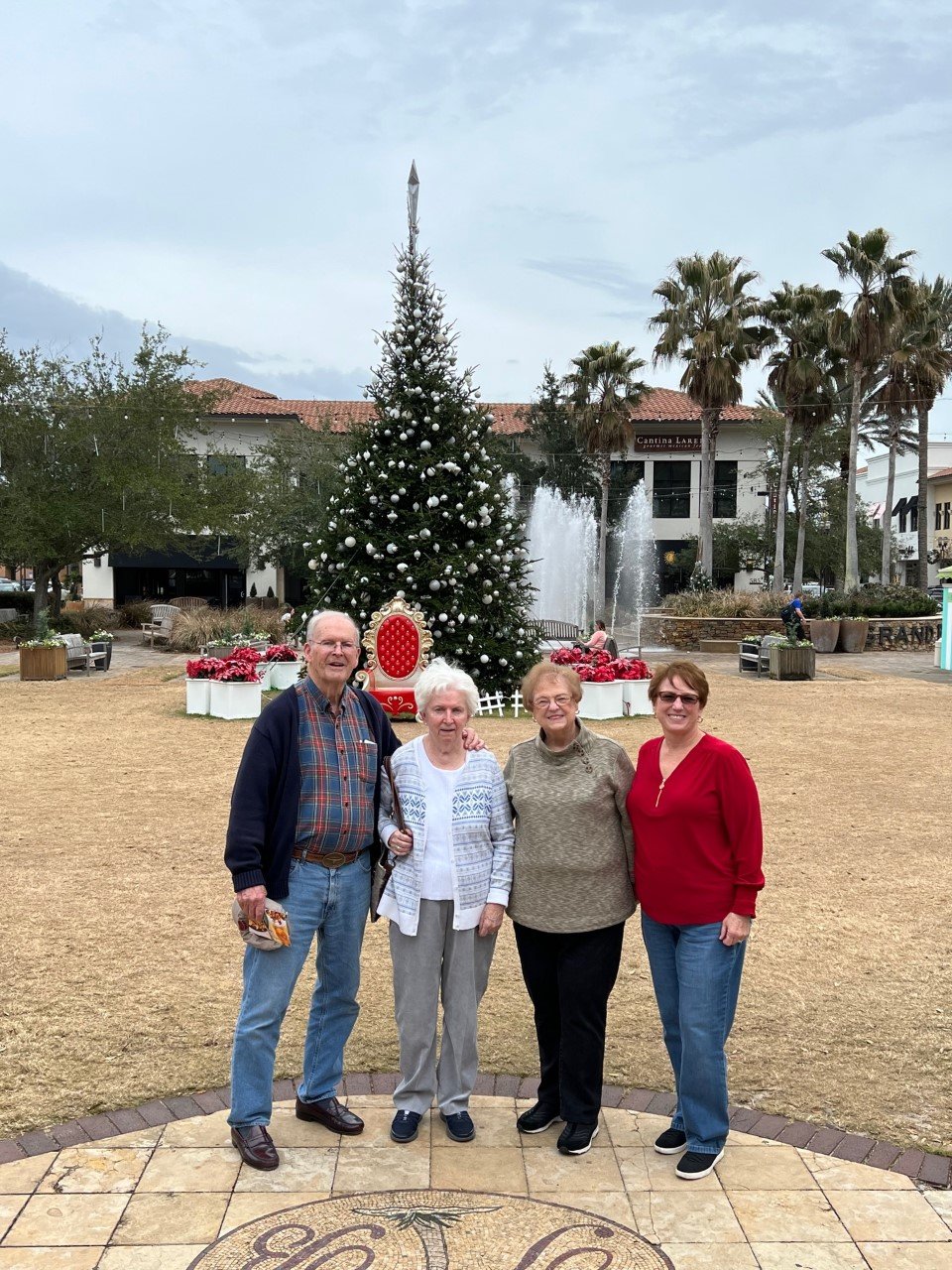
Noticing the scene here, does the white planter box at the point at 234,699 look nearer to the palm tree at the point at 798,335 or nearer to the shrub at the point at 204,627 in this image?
the shrub at the point at 204,627

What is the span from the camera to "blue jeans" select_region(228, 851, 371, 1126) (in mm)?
3569

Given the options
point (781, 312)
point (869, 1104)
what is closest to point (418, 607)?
point (869, 1104)

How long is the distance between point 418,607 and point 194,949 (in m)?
9.14

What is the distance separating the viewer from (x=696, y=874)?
346 cm

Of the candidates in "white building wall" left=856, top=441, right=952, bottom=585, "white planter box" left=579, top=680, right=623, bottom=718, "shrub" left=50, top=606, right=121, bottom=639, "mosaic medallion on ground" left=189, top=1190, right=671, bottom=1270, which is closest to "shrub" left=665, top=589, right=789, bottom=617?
"shrub" left=50, top=606, right=121, bottom=639

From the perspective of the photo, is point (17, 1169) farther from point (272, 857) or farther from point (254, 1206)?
point (272, 857)

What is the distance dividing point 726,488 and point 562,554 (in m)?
13.8

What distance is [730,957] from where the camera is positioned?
3518mm

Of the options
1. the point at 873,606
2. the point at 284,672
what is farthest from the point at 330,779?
the point at 873,606

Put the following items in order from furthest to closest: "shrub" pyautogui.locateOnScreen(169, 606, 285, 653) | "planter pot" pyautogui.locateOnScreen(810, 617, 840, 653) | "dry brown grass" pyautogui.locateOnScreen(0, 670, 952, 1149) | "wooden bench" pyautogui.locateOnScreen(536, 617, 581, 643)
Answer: "planter pot" pyautogui.locateOnScreen(810, 617, 840, 653)
"wooden bench" pyautogui.locateOnScreen(536, 617, 581, 643)
"shrub" pyautogui.locateOnScreen(169, 606, 285, 653)
"dry brown grass" pyautogui.locateOnScreen(0, 670, 952, 1149)

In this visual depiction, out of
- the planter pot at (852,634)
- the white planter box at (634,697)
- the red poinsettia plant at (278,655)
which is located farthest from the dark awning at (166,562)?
the white planter box at (634,697)

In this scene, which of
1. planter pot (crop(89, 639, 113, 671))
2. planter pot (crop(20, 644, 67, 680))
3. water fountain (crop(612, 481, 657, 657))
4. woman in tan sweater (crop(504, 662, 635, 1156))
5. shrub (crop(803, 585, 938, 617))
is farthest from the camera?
water fountain (crop(612, 481, 657, 657))

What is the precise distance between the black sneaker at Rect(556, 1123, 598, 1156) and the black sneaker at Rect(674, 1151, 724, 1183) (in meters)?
0.29

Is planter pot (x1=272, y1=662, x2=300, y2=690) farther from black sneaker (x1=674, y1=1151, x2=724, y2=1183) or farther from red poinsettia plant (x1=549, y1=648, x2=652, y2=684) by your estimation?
black sneaker (x1=674, y1=1151, x2=724, y2=1183)
